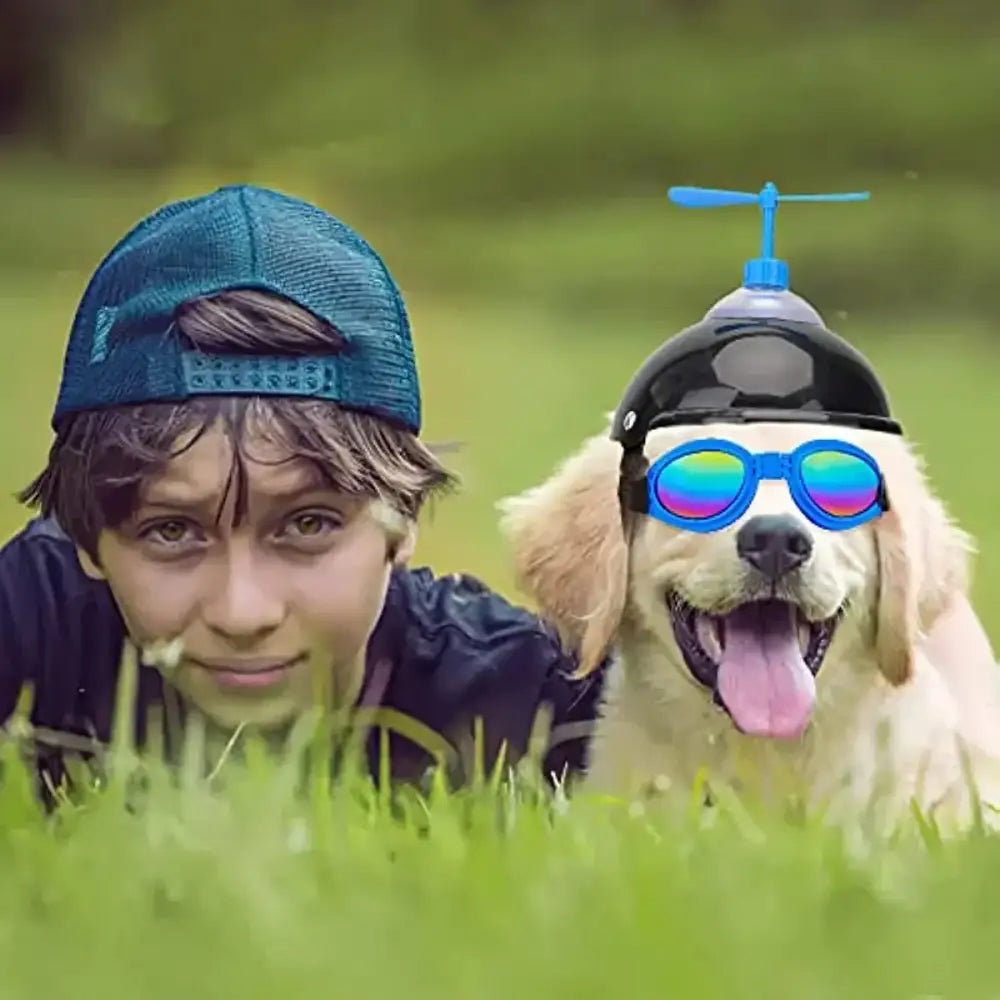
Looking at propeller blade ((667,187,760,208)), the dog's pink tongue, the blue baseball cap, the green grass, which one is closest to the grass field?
the green grass

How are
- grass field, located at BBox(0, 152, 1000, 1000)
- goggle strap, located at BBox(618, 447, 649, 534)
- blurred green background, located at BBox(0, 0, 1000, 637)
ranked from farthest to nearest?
1. blurred green background, located at BBox(0, 0, 1000, 637)
2. goggle strap, located at BBox(618, 447, 649, 534)
3. grass field, located at BBox(0, 152, 1000, 1000)

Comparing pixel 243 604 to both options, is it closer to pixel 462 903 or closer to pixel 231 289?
pixel 231 289

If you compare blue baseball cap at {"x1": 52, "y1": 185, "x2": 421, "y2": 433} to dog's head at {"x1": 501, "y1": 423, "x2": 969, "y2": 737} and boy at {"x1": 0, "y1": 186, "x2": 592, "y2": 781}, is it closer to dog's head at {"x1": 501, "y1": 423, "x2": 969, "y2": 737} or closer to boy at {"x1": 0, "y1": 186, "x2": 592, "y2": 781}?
boy at {"x1": 0, "y1": 186, "x2": 592, "y2": 781}

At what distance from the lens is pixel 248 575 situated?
209 cm

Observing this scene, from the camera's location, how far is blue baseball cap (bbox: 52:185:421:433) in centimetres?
206

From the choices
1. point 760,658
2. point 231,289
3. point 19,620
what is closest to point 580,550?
point 760,658

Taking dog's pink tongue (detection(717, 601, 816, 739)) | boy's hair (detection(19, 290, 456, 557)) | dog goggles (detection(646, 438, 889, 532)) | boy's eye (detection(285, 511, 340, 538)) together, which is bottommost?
dog's pink tongue (detection(717, 601, 816, 739))

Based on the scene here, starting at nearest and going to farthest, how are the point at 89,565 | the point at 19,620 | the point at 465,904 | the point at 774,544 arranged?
the point at 465,904
the point at 774,544
the point at 89,565
the point at 19,620

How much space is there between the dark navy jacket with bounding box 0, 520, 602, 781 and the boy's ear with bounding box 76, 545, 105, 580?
0.11 ft

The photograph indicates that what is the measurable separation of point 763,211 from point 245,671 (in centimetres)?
70

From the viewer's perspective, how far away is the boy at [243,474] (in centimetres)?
207

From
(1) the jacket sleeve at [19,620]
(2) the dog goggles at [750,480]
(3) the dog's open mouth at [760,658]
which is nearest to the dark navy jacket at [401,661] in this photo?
(1) the jacket sleeve at [19,620]

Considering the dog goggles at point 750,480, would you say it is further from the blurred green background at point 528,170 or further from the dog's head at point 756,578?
the blurred green background at point 528,170

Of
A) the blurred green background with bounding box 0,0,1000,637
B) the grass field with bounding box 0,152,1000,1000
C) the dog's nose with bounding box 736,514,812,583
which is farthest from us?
the blurred green background with bounding box 0,0,1000,637
